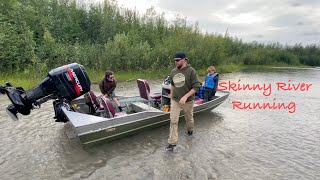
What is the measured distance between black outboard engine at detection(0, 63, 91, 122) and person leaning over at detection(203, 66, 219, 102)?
4160 mm

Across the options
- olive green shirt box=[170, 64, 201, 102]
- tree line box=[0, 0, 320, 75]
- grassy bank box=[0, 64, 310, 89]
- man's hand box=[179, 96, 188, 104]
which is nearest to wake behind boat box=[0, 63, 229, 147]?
olive green shirt box=[170, 64, 201, 102]

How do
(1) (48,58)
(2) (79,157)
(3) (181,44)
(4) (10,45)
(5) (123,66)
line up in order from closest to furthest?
1. (2) (79,157)
2. (4) (10,45)
3. (1) (48,58)
4. (5) (123,66)
5. (3) (181,44)

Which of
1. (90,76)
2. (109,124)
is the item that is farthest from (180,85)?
(90,76)

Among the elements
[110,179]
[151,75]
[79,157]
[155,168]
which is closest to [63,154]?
[79,157]

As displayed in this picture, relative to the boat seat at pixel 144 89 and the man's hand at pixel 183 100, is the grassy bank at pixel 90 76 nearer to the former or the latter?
the boat seat at pixel 144 89

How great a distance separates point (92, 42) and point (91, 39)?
50 centimetres

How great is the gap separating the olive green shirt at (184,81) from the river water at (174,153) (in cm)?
125

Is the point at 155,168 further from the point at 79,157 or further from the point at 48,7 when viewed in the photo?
the point at 48,7

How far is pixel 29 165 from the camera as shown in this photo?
5.01 m

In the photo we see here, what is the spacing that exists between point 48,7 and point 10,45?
757 cm

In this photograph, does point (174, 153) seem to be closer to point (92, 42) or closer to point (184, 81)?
point (184, 81)

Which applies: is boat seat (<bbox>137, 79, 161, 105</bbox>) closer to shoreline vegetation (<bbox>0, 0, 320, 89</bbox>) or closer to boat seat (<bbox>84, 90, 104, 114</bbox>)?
boat seat (<bbox>84, 90, 104, 114</bbox>)

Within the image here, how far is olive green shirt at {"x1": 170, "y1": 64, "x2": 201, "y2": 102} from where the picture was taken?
5.64 metres

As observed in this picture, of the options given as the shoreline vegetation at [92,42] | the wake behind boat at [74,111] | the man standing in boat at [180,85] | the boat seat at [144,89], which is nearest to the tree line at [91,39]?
the shoreline vegetation at [92,42]
